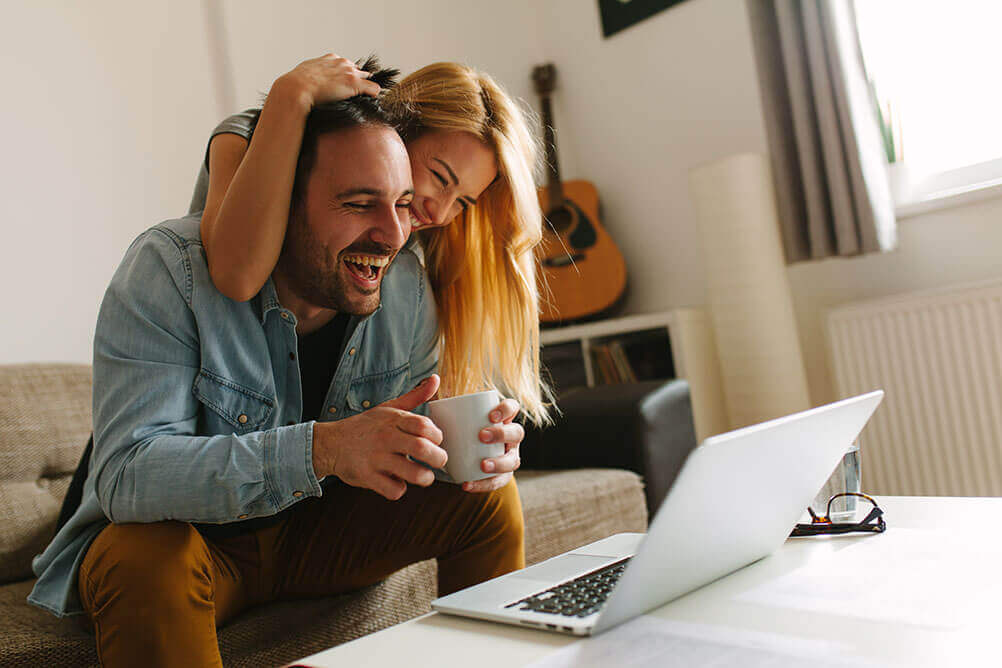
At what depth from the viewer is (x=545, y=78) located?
10.8 ft

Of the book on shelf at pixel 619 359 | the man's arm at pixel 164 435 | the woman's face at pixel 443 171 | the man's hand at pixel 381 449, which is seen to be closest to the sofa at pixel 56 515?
the man's arm at pixel 164 435

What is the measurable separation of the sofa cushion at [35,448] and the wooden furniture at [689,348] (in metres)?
1.62

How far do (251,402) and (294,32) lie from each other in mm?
1900

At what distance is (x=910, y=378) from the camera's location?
233cm

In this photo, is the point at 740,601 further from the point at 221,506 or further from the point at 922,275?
the point at 922,275

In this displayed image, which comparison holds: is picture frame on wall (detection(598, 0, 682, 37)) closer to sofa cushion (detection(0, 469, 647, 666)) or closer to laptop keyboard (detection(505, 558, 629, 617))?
sofa cushion (detection(0, 469, 647, 666))


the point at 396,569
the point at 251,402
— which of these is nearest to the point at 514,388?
the point at 396,569

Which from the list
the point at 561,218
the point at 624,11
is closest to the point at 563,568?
the point at 561,218

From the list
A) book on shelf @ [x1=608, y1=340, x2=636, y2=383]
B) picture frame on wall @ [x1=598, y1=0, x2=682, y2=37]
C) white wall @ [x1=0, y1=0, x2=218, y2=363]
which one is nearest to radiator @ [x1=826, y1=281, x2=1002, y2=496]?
book on shelf @ [x1=608, y1=340, x2=636, y2=383]

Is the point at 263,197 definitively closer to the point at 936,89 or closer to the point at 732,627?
the point at 732,627

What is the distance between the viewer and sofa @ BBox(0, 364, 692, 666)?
1036 millimetres

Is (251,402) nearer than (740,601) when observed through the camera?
No

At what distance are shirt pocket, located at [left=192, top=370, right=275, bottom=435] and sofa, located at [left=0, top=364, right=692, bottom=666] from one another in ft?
0.84

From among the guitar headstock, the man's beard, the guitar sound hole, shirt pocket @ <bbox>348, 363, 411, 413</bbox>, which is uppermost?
the guitar headstock
